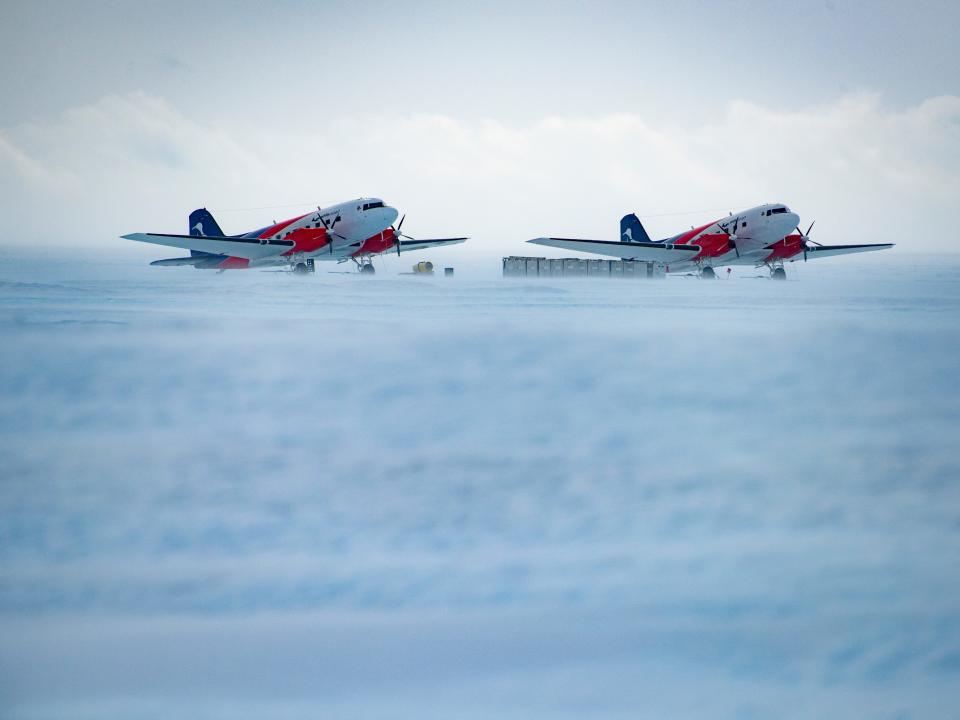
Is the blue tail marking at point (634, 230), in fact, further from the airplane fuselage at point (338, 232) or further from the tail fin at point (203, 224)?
the tail fin at point (203, 224)

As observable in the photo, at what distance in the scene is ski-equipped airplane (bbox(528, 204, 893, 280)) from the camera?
52.8 metres

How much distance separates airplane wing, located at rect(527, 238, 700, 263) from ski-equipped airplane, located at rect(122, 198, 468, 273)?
8.04m

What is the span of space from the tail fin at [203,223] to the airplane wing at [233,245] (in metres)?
6.03

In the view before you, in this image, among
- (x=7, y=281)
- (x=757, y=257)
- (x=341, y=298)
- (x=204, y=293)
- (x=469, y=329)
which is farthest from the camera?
(x=757, y=257)

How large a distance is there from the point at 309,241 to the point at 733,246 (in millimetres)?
27152

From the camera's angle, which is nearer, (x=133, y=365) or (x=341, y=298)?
(x=133, y=365)

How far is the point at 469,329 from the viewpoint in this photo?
98.0ft

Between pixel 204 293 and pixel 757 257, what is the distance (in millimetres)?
34586

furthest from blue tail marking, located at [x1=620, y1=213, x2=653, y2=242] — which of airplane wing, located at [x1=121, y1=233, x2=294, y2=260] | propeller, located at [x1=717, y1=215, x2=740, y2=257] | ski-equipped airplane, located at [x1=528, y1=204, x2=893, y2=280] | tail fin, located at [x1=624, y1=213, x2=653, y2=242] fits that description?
airplane wing, located at [x1=121, y1=233, x2=294, y2=260]

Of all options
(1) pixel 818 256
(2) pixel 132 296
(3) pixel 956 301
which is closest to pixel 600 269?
(1) pixel 818 256

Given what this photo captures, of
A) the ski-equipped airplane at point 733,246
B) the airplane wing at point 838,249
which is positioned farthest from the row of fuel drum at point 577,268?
the airplane wing at point 838,249

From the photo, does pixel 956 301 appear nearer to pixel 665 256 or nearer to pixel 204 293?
pixel 665 256

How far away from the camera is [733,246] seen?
5484cm

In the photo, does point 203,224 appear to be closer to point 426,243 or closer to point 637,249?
point 426,243
